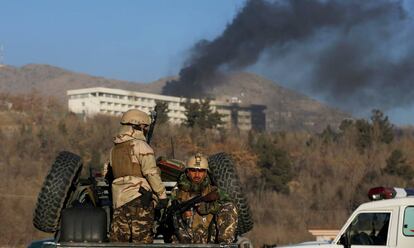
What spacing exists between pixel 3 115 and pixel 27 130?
60.6ft

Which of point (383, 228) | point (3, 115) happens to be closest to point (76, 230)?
point (383, 228)

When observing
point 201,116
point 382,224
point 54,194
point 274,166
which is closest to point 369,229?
point 382,224

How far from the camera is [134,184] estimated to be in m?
10.6

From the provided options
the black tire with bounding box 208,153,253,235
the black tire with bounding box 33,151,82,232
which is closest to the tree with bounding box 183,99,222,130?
the black tire with bounding box 208,153,253,235

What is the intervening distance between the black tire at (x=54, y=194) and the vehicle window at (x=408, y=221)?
4688 mm

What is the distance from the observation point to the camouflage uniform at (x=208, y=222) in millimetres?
10453

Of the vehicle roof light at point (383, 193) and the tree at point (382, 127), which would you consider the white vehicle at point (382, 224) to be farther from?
the tree at point (382, 127)

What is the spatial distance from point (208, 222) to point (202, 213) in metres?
0.12

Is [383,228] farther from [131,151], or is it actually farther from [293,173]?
[293,173]

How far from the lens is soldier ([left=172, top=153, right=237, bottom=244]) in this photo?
1046 centimetres

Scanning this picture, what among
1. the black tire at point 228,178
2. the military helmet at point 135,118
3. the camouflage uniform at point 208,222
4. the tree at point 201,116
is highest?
the tree at point 201,116

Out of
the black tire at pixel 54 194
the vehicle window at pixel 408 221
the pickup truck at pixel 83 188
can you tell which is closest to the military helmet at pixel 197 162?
the pickup truck at pixel 83 188

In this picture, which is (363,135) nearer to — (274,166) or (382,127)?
(382,127)

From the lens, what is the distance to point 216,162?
13.1 meters
